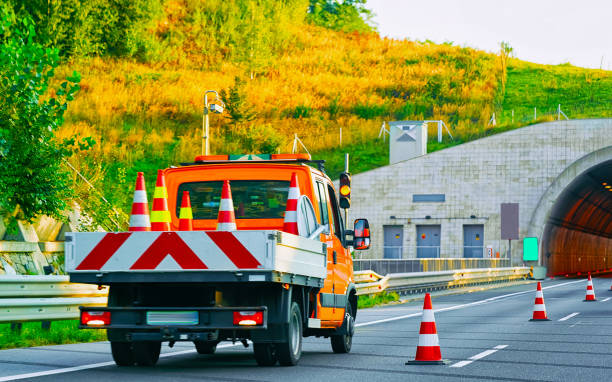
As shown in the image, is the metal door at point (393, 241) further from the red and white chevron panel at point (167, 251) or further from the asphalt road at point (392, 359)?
the red and white chevron panel at point (167, 251)

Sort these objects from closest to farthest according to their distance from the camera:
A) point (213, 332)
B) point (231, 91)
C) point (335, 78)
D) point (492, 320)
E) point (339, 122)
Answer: point (213, 332), point (492, 320), point (231, 91), point (339, 122), point (335, 78)

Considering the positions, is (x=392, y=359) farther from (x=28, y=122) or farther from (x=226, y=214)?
(x=28, y=122)

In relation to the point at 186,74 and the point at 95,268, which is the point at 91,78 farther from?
the point at 95,268

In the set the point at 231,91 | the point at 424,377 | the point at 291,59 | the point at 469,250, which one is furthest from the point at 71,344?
the point at 291,59

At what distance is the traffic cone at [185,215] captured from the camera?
39.7 feet

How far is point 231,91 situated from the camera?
242 feet

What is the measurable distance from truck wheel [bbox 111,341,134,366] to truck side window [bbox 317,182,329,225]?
291cm

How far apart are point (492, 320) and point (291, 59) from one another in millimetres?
90211

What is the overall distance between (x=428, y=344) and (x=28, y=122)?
1077cm

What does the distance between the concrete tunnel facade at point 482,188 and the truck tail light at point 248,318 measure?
164 ft

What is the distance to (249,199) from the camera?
12352 mm

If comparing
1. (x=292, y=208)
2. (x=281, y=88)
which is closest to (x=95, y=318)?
(x=292, y=208)

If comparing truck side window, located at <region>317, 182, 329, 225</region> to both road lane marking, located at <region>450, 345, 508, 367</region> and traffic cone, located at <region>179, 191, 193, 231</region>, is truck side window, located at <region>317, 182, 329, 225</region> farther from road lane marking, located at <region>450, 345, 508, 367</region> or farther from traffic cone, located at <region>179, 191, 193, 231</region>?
road lane marking, located at <region>450, 345, 508, 367</region>

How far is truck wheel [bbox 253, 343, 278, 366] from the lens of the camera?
37.3 feet
